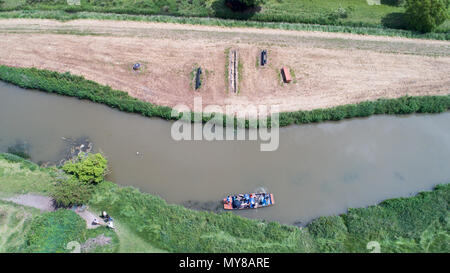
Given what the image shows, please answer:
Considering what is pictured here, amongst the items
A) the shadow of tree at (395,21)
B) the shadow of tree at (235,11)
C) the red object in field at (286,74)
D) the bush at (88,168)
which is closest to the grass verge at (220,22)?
the shadow of tree at (235,11)

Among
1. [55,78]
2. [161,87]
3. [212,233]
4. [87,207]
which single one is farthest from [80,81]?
[212,233]

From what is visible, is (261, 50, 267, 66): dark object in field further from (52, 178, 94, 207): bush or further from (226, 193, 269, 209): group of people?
(52, 178, 94, 207): bush

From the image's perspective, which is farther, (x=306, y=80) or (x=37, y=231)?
(x=306, y=80)

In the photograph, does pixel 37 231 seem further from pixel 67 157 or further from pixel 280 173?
pixel 280 173

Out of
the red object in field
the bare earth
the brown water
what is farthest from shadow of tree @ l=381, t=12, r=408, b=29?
the red object in field

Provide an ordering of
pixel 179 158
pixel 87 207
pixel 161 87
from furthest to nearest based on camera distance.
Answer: pixel 161 87
pixel 179 158
pixel 87 207

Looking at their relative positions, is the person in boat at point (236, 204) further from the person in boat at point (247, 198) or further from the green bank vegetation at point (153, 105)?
the green bank vegetation at point (153, 105)

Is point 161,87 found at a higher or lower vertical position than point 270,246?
higher
